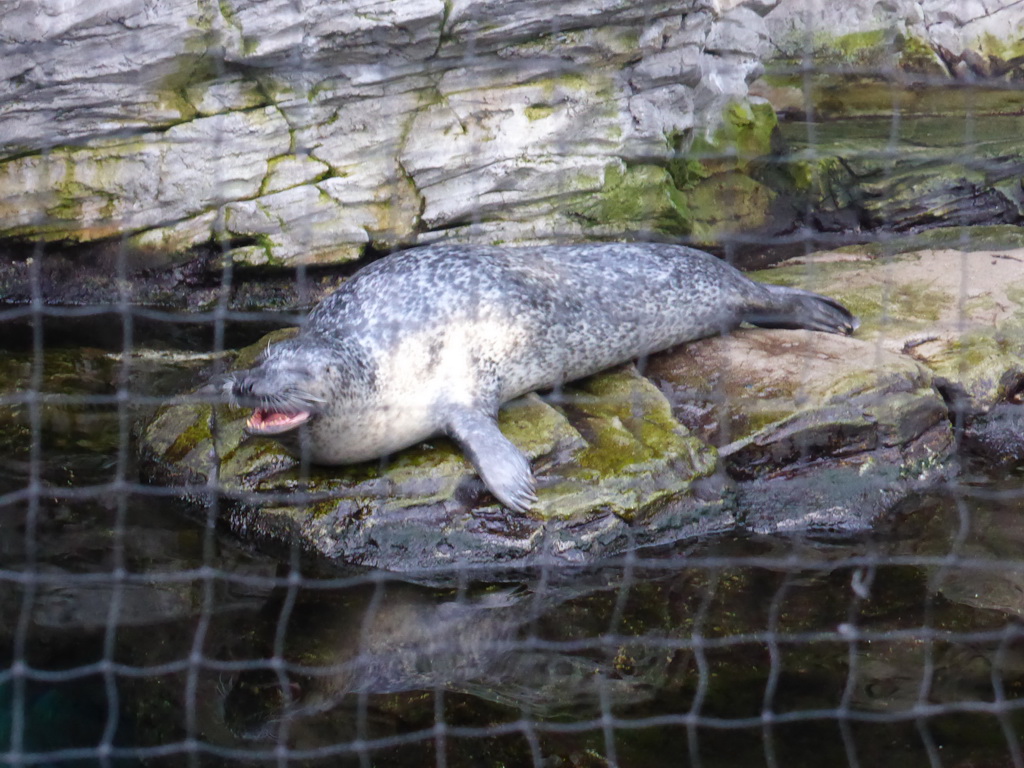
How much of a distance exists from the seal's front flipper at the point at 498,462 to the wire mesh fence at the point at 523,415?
3.0 inches

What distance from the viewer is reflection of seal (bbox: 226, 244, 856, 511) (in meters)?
4.14

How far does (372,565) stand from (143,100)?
323cm

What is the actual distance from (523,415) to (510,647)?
120 centimetres

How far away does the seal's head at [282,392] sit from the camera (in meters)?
4.01

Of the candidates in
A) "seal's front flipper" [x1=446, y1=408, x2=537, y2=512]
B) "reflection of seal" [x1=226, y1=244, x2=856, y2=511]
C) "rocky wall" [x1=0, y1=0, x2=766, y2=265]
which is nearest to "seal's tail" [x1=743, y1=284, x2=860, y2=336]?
"reflection of seal" [x1=226, y1=244, x2=856, y2=511]

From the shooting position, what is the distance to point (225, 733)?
3.13m

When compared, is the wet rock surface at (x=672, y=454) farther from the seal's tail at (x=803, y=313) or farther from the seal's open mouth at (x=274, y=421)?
the seal's open mouth at (x=274, y=421)

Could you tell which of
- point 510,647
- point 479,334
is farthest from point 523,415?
point 510,647

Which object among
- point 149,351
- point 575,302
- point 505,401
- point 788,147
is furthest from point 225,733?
point 788,147

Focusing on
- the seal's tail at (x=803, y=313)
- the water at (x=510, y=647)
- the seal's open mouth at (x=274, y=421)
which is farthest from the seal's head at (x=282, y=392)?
the seal's tail at (x=803, y=313)

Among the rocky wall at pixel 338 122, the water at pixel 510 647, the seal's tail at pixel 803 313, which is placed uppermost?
the rocky wall at pixel 338 122

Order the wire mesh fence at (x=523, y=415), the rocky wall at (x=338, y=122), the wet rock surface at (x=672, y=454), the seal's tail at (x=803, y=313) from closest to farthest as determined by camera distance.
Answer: the wire mesh fence at (x=523, y=415) < the wet rock surface at (x=672, y=454) < the seal's tail at (x=803, y=313) < the rocky wall at (x=338, y=122)

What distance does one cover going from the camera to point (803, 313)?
17.4 ft

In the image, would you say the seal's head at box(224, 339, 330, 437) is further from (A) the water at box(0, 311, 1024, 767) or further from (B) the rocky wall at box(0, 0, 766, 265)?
(B) the rocky wall at box(0, 0, 766, 265)
